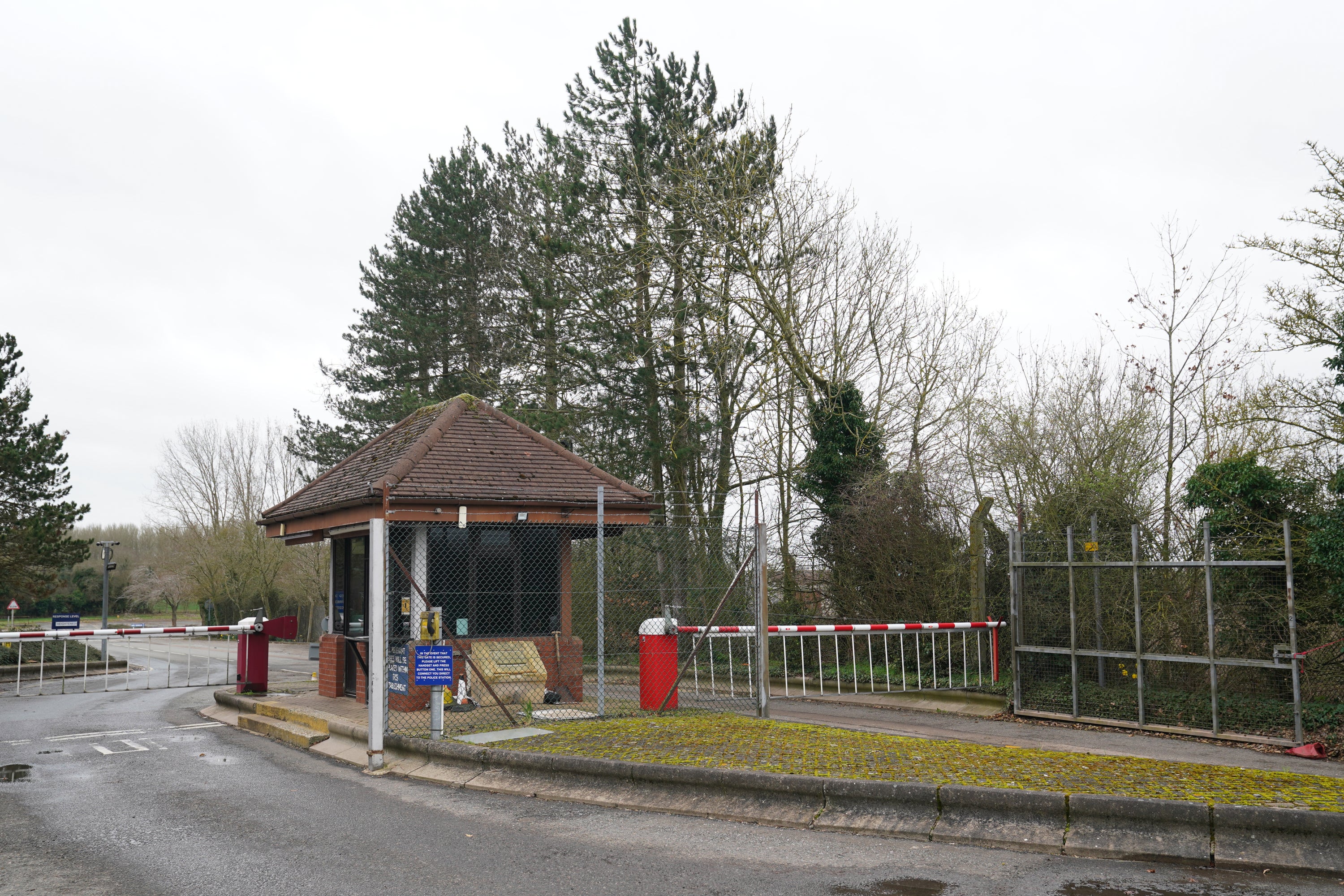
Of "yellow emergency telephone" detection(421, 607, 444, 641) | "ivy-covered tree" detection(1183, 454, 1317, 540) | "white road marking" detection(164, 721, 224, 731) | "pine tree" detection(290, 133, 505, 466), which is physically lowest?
"white road marking" detection(164, 721, 224, 731)

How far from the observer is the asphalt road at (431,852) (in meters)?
5.54

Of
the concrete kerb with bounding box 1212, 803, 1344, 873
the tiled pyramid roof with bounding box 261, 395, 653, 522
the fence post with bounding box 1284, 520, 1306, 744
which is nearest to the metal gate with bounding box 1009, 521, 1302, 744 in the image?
the fence post with bounding box 1284, 520, 1306, 744

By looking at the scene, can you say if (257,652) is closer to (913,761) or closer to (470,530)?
(470,530)

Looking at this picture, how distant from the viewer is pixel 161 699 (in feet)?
55.3

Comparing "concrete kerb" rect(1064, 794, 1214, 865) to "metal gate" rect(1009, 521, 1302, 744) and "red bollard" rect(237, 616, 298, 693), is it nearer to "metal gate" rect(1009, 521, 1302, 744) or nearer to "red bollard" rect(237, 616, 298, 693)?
"metal gate" rect(1009, 521, 1302, 744)

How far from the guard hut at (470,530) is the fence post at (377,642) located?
2123 mm

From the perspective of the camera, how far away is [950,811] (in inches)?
261

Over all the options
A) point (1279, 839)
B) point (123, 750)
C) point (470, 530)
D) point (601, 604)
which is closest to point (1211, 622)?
point (1279, 839)

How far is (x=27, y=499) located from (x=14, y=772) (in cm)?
2283

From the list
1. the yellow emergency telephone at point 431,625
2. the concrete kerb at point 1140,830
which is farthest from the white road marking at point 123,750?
the concrete kerb at point 1140,830

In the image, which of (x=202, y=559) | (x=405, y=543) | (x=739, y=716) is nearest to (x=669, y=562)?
(x=739, y=716)

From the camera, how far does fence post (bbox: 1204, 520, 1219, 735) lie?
10.8 meters

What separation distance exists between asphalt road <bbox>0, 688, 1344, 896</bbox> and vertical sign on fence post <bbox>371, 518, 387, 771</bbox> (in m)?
0.37

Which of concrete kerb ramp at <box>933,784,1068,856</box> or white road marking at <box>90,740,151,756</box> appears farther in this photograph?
white road marking at <box>90,740,151,756</box>
